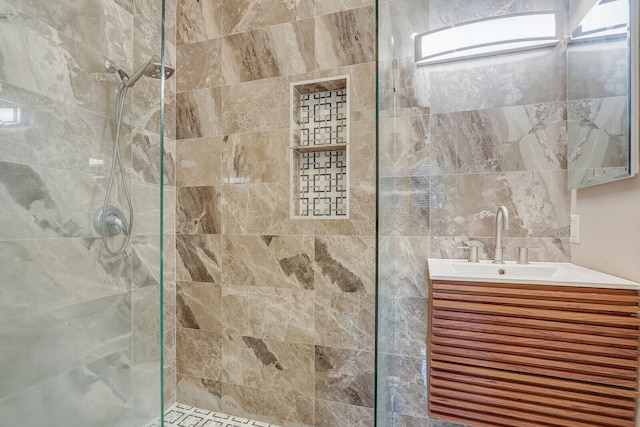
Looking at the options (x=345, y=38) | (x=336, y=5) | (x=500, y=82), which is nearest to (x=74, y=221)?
(x=345, y=38)

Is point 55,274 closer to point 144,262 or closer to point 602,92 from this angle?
point 144,262

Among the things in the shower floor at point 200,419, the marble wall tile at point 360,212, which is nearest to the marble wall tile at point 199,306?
the shower floor at point 200,419

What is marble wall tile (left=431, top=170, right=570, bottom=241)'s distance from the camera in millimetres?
1404

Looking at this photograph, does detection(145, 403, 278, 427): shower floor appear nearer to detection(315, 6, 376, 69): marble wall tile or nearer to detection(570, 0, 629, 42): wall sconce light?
detection(315, 6, 376, 69): marble wall tile

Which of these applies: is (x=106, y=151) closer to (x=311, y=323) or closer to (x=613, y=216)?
(x=311, y=323)

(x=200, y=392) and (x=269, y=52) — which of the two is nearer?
(x=269, y=52)

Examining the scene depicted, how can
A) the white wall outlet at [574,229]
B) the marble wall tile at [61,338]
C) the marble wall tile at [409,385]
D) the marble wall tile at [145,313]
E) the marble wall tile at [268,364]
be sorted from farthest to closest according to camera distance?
the marble wall tile at [268,364]
the marble wall tile at [409,385]
the white wall outlet at [574,229]
the marble wall tile at [145,313]
the marble wall tile at [61,338]

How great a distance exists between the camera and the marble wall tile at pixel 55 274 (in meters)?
0.60

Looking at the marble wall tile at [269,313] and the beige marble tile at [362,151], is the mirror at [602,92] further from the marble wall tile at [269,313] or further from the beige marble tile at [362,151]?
the marble wall tile at [269,313]

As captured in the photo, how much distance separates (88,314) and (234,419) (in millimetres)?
1499

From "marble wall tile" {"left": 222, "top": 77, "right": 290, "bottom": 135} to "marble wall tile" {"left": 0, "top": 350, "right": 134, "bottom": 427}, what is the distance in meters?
1.37

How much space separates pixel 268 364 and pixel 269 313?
288 millimetres

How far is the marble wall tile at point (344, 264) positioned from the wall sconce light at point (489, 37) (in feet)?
3.22

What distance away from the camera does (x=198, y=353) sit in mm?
1930
